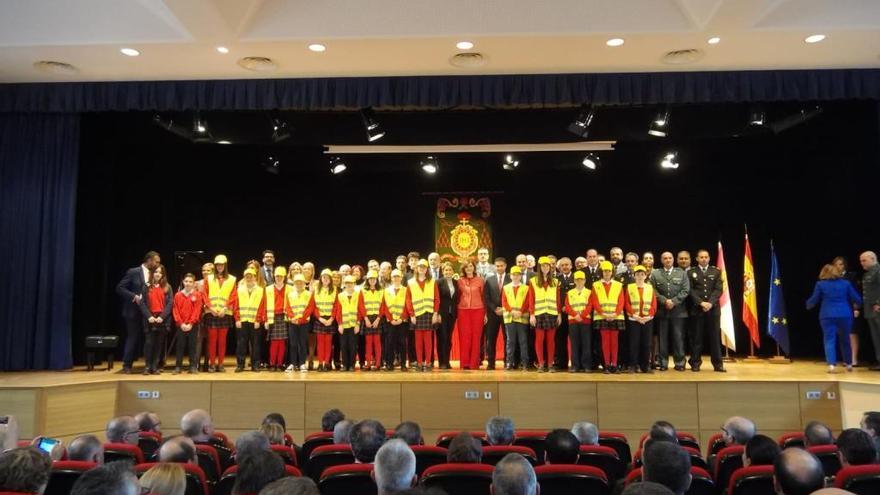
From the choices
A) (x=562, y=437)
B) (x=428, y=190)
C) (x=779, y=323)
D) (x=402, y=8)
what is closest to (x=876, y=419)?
(x=562, y=437)

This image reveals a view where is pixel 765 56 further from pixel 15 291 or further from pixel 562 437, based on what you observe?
pixel 15 291

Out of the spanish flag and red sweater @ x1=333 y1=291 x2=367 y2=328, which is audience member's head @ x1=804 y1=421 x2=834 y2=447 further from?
the spanish flag

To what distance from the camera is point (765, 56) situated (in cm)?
761

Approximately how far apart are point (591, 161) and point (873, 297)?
4732mm

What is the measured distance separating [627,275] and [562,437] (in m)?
5.21

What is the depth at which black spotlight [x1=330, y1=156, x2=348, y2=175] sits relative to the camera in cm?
1152

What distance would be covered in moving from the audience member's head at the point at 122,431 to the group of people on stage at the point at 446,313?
4.20 m

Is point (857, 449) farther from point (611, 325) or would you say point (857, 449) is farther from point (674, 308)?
point (674, 308)

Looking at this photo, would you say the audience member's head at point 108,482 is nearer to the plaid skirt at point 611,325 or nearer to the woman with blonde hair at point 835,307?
the plaid skirt at point 611,325

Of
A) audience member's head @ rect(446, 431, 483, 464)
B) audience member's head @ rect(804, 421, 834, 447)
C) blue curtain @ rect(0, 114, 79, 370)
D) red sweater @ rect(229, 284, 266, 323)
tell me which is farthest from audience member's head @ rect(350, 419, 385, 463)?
blue curtain @ rect(0, 114, 79, 370)

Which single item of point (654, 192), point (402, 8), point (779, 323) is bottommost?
point (779, 323)

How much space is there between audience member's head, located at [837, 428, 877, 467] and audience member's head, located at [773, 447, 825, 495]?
0.89 m

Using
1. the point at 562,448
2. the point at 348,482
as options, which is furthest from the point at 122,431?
the point at 562,448

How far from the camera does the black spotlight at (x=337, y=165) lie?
1152cm
